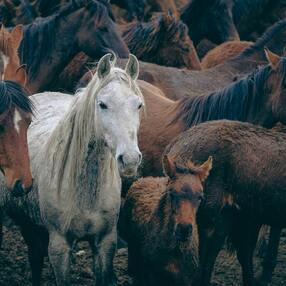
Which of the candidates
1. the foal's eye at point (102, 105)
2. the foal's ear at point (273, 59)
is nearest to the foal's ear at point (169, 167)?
the foal's eye at point (102, 105)

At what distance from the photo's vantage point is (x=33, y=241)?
784 cm

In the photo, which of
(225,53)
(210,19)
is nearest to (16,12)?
(225,53)

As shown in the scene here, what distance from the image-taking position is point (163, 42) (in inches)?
460

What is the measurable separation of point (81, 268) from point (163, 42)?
13.5ft

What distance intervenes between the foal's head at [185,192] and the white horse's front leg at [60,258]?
74cm

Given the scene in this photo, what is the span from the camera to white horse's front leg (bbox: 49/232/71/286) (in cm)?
664

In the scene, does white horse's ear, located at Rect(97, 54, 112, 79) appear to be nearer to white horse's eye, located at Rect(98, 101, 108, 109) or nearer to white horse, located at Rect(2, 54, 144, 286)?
white horse, located at Rect(2, 54, 144, 286)

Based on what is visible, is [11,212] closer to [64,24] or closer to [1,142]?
[1,142]

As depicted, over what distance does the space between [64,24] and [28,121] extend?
364 centimetres

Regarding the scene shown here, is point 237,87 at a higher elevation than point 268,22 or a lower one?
higher

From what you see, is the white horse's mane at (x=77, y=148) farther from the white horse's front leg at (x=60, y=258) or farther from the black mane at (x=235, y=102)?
the black mane at (x=235, y=102)

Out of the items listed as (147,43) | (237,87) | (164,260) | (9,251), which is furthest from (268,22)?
(164,260)

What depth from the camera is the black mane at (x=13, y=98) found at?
671 centimetres

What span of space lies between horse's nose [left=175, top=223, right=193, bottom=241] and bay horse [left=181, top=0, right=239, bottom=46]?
7414 millimetres
